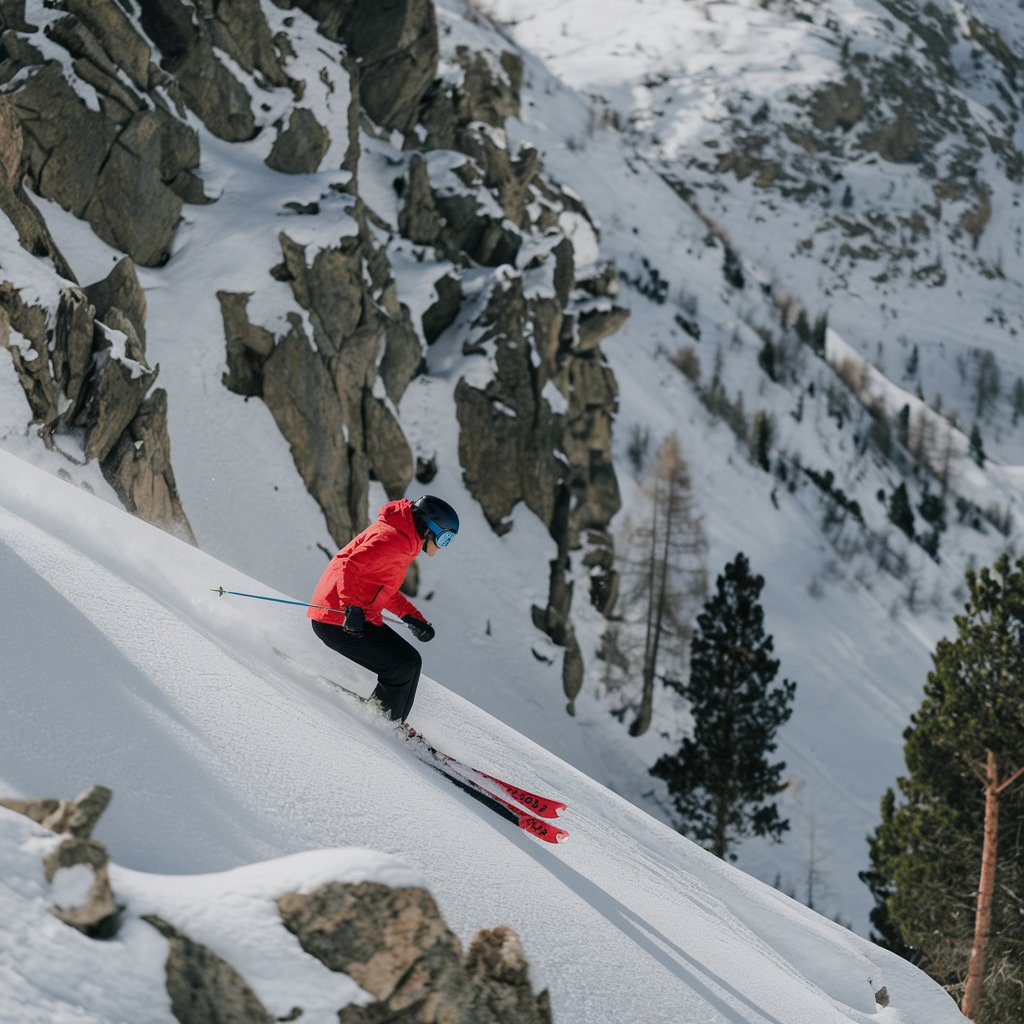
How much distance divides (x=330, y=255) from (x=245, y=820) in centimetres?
2349

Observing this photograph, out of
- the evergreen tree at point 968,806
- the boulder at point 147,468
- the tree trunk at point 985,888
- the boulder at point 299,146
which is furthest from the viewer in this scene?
the boulder at point 299,146

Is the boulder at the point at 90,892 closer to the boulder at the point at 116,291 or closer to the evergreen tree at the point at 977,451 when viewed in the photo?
the boulder at the point at 116,291

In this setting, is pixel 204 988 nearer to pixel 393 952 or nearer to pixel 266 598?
pixel 393 952

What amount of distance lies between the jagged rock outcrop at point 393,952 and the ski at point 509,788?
3.75m

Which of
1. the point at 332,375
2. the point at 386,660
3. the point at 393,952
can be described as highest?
the point at 393,952

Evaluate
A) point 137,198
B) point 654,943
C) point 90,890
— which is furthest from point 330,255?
point 90,890

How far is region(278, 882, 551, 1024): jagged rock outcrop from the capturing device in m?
3.75

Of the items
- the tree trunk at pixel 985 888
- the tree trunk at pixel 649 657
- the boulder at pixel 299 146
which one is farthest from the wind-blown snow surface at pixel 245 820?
the tree trunk at pixel 649 657

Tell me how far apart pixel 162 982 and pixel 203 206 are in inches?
1052

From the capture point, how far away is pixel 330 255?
86.6 ft

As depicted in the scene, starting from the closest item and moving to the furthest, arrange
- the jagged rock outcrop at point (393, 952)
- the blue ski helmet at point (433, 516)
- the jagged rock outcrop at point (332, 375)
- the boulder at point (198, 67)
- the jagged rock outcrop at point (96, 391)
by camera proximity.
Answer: the jagged rock outcrop at point (393, 952) < the blue ski helmet at point (433, 516) < the jagged rock outcrop at point (96, 391) < the jagged rock outcrop at point (332, 375) < the boulder at point (198, 67)

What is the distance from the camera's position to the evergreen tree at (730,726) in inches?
1163

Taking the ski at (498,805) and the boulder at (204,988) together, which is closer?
the boulder at (204,988)

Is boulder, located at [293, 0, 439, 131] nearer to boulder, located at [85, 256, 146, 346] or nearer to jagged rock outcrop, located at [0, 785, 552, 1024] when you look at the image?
boulder, located at [85, 256, 146, 346]
